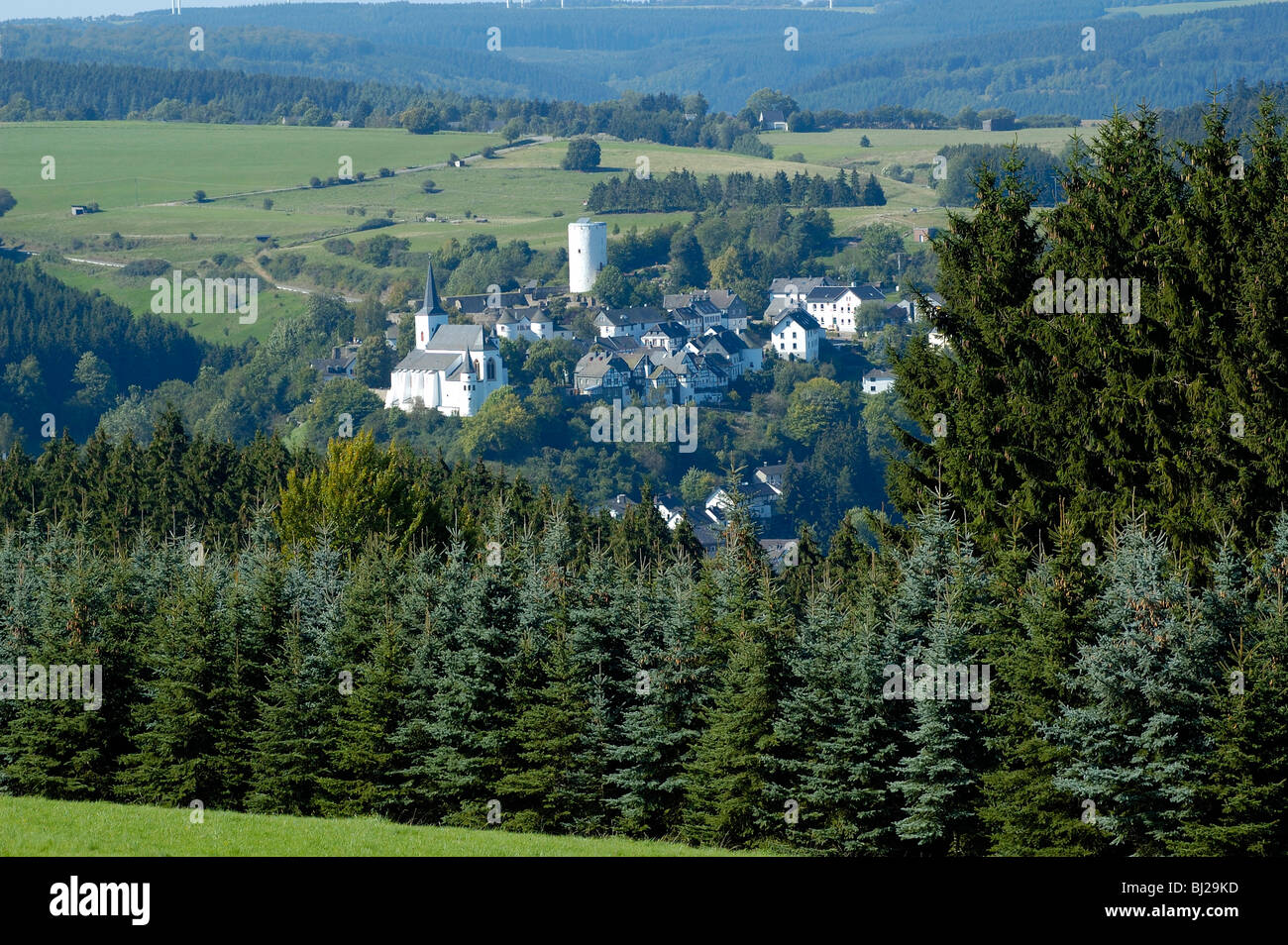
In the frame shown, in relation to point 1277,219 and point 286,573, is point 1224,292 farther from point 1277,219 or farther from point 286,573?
point 286,573

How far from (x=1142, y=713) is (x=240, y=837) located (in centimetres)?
1146

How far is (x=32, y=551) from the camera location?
36938 millimetres

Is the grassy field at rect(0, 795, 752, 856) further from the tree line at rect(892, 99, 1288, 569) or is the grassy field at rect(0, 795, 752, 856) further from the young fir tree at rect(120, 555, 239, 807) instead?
the tree line at rect(892, 99, 1288, 569)

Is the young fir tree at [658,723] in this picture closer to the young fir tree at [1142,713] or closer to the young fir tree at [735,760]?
the young fir tree at [735,760]

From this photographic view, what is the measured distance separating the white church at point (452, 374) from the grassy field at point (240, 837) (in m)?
160

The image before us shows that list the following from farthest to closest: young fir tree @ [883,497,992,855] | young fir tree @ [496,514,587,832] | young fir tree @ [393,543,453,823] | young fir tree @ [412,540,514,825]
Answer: young fir tree @ [393,543,453,823] → young fir tree @ [412,540,514,825] → young fir tree @ [496,514,587,832] → young fir tree @ [883,497,992,855]

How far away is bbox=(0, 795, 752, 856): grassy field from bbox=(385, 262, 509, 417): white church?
159948mm

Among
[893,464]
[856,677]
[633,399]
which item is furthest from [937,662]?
[633,399]

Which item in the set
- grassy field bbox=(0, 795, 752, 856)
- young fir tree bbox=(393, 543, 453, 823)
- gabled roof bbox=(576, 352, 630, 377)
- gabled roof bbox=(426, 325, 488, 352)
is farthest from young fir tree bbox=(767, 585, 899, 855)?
gabled roof bbox=(576, 352, 630, 377)

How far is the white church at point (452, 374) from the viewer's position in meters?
186

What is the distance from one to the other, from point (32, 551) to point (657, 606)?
52.3 feet

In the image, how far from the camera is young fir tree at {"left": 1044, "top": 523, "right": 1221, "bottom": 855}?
22.5m

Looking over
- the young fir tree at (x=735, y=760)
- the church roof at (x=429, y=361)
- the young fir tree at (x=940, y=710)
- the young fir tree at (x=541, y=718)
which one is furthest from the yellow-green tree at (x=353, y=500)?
the church roof at (x=429, y=361)
